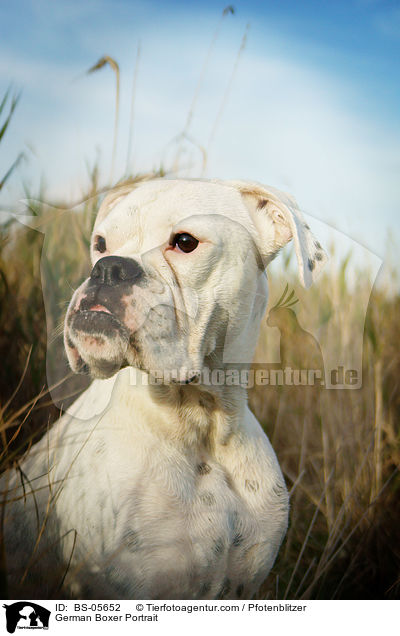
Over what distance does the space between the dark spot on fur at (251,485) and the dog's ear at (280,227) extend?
85 centimetres

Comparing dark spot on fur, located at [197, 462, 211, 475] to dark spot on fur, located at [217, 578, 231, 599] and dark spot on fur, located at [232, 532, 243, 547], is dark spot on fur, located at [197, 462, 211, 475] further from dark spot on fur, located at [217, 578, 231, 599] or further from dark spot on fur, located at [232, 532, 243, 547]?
dark spot on fur, located at [217, 578, 231, 599]

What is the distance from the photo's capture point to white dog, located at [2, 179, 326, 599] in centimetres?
209

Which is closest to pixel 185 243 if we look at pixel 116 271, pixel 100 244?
pixel 116 271

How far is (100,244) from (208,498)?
1.13 m

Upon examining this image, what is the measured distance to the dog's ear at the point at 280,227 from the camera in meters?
2.19

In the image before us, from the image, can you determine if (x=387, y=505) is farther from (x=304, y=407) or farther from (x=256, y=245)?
(x=256, y=245)

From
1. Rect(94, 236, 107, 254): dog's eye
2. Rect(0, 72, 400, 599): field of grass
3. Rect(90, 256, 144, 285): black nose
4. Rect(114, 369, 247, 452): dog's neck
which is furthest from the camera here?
Rect(0, 72, 400, 599): field of grass

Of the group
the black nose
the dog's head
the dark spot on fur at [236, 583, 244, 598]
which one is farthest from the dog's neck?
the dark spot on fur at [236, 583, 244, 598]

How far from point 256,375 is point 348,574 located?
43.7 inches

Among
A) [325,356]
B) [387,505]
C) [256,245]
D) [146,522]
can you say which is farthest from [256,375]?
[387,505]

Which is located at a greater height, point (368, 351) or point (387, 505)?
point (368, 351)

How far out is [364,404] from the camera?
3.26 metres

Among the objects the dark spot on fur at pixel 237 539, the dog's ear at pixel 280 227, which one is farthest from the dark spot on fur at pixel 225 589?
the dog's ear at pixel 280 227
